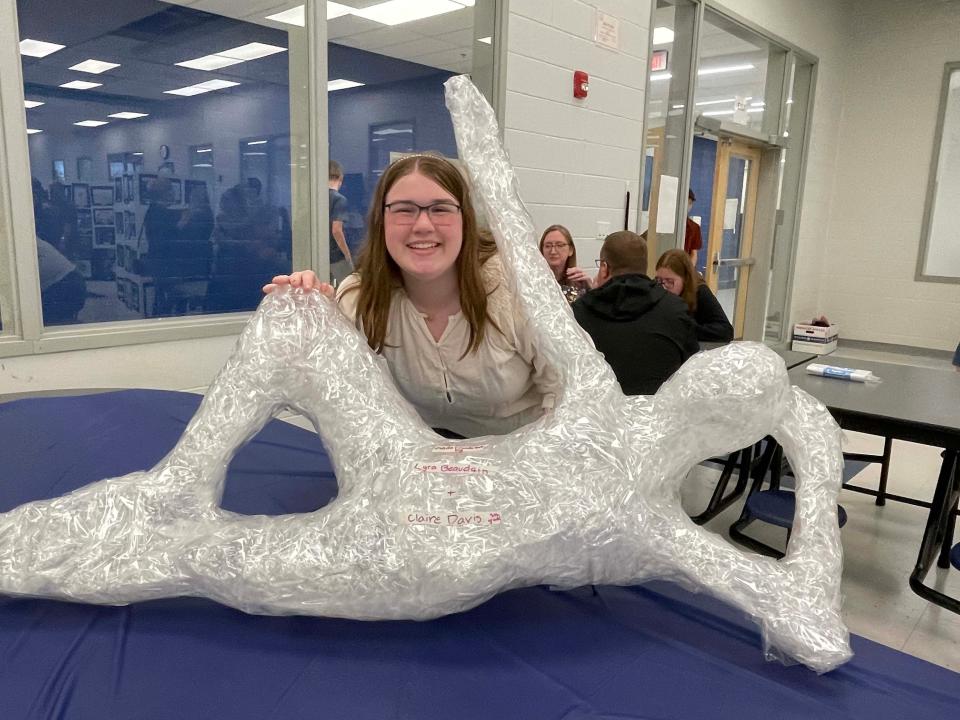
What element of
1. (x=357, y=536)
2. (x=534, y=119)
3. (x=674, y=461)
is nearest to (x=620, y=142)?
(x=534, y=119)

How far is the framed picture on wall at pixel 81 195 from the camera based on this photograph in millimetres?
2391

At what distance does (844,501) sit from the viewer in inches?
118

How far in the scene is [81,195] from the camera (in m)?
2.40

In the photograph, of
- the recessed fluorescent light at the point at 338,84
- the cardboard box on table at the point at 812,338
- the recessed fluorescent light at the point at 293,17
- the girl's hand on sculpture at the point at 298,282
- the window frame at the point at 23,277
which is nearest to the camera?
the girl's hand on sculpture at the point at 298,282

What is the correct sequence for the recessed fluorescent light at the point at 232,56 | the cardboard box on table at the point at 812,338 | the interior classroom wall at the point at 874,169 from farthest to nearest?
the cardboard box on table at the point at 812,338, the interior classroom wall at the point at 874,169, the recessed fluorescent light at the point at 232,56

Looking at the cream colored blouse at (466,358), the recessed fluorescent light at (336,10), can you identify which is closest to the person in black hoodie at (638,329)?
the cream colored blouse at (466,358)

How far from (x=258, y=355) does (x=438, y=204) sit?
42 cm

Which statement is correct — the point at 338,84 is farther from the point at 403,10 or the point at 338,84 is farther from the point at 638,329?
the point at 638,329

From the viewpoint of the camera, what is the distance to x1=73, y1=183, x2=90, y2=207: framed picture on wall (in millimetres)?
2391

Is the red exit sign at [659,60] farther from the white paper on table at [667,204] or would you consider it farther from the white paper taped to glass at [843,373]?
the white paper taped to glass at [843,373]

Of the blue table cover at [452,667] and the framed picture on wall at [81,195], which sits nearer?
the blue table cover at [452,667]

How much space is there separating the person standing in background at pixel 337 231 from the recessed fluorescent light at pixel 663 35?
2663 millimetres

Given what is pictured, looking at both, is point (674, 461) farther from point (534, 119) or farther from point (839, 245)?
point (839, 245)

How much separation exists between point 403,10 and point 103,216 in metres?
2.29
